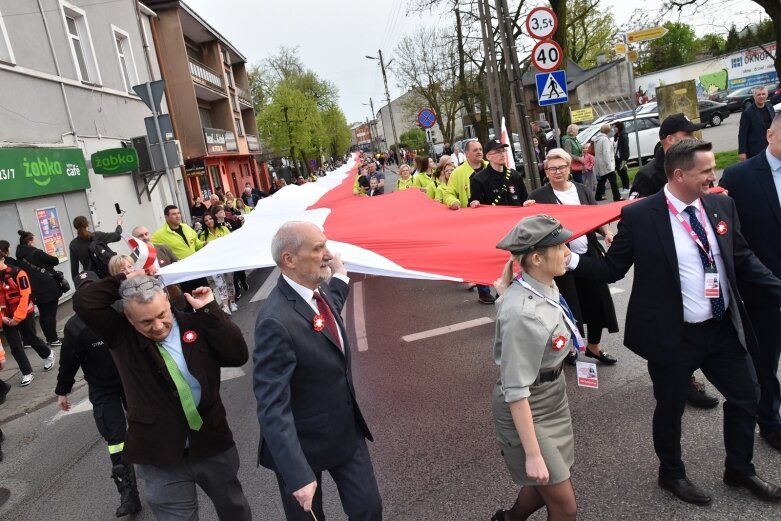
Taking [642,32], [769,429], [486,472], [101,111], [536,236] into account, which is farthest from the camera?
[101,111]

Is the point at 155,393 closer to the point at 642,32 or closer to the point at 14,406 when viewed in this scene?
the point at 14,406

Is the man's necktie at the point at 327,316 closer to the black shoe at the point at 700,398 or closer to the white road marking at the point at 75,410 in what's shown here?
the black shoe at the point at 700,398

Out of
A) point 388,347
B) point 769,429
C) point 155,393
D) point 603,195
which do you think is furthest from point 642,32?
point 155,393

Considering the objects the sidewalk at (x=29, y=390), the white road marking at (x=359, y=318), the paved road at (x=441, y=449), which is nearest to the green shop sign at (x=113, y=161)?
the sidewalk at (x=29, y=390)

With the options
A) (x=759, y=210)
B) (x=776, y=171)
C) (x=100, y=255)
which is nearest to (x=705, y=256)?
(x=759, y=210)

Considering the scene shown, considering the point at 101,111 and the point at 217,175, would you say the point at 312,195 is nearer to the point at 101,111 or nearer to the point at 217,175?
the point at 101,111

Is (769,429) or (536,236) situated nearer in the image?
(536,236)

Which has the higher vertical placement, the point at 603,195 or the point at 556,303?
the point at 556,303

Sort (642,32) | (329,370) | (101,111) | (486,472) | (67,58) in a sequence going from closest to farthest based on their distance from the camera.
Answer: (329,370), (486,472), (642,32), (67,58), (101,111)

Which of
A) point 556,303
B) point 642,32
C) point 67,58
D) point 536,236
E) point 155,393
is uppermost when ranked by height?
point 67,58

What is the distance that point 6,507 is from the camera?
4.39 meters

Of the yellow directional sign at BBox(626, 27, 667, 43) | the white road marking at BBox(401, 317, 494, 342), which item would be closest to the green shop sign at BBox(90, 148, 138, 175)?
the white road marking at BBox(401, 317, 494, 342)

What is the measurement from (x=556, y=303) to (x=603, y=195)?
12.7 meters

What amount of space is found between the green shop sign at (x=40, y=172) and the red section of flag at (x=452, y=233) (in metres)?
7.61
